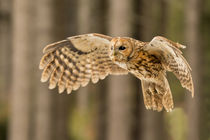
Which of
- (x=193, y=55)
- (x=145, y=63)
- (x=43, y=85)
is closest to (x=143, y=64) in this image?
(x=145, y=63)

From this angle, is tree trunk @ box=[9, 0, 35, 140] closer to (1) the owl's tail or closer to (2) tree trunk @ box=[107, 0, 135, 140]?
(2) tree trunk @ box=[107, 0, 135, 140]

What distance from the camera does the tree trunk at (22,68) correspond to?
3244 millimetres

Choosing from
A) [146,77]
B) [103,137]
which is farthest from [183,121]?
[103,137]

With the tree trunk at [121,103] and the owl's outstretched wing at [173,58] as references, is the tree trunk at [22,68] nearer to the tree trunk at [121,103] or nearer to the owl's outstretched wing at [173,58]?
the tree trunk at [121,103]

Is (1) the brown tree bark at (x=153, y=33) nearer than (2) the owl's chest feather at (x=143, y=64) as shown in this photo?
No

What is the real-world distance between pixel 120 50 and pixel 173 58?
0.08 meters

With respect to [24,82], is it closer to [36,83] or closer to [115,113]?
[36,83]

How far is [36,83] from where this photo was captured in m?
3.42

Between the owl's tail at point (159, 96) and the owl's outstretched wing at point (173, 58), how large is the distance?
0.02 metres

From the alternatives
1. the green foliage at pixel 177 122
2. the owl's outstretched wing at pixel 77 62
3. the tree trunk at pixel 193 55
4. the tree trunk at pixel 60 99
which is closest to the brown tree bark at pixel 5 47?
the tree trunk at pixel 60 99

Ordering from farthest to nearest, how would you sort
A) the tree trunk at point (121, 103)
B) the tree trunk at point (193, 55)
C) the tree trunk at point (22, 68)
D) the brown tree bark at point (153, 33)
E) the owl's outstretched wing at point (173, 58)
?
1. the tree trunk at point (22, 68)
2. the tree trunk at point (121, 103)
3. the brown tree bark at point (153, 33)
4. the tree trunk at point (193, 55)
5. the owl's outstretched wing at point (173, 58)

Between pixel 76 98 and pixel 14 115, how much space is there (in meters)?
2.46

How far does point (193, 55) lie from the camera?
5.38ft

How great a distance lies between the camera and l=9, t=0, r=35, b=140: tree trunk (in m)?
3.24
